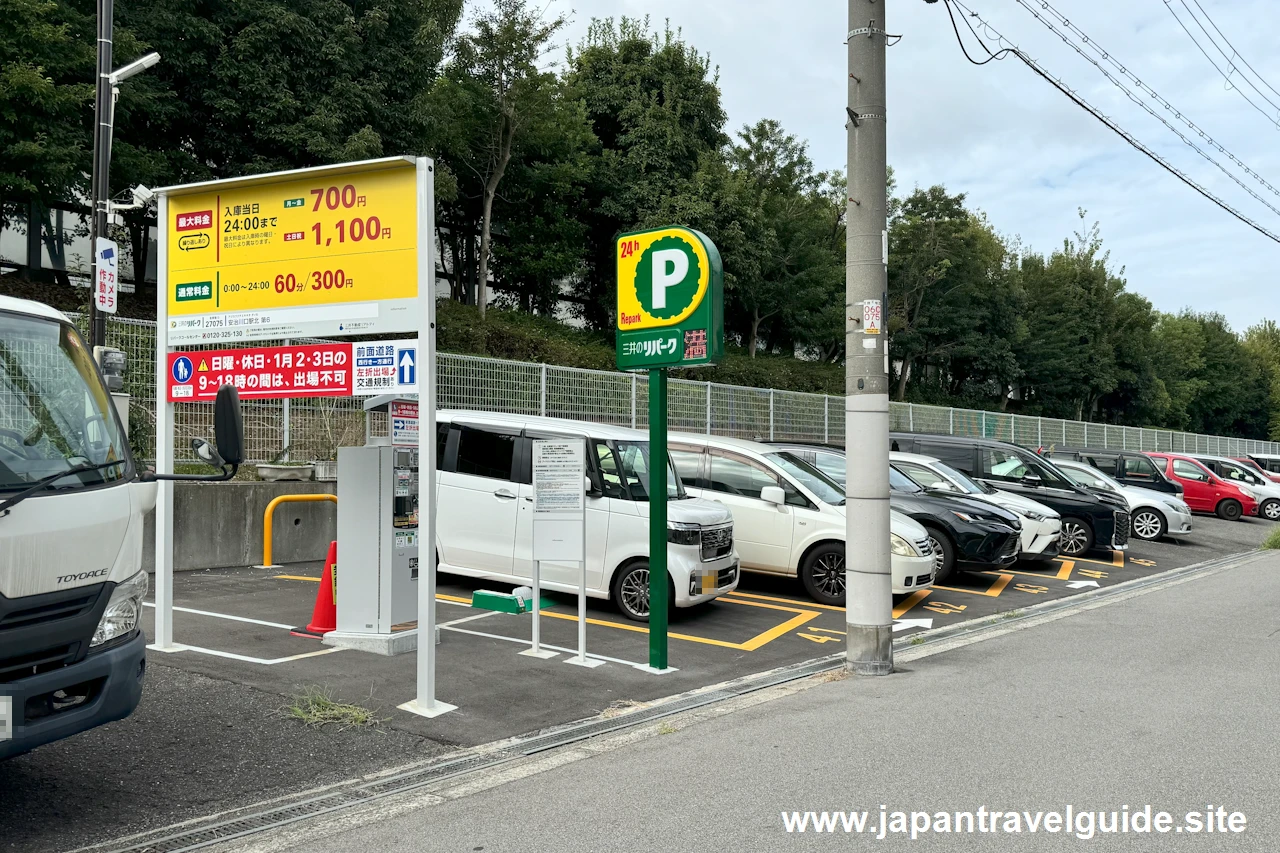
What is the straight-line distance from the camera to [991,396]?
183 ft

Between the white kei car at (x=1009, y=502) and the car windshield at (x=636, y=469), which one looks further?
the white kei car at (x=1009, y=502)

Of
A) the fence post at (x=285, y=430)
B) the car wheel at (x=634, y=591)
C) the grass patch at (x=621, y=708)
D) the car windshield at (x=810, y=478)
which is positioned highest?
the fence post at (x=285, y=430)

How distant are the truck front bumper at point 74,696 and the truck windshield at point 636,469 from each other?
5.38 m

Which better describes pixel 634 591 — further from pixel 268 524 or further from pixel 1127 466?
pixel 1127 466

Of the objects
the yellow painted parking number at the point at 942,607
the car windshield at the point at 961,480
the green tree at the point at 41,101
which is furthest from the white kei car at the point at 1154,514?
the green tree at the point at 41,101

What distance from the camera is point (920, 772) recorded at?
16.9 ft

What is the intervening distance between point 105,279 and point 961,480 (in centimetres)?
1138

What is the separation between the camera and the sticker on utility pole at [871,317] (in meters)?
7.97

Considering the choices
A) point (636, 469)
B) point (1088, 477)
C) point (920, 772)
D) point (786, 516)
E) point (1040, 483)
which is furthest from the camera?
point (1088, 477)

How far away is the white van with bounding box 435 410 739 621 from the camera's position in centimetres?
920

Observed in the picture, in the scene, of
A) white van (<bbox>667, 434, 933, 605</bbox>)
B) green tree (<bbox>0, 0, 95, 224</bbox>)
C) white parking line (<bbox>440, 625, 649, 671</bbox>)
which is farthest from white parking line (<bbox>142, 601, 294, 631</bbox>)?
green tree (<bbox>0, 0, 95, 224</bbox>)

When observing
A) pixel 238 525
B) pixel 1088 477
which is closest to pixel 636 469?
pixel 238 525

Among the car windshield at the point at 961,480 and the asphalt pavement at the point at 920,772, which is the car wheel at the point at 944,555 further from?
the asphalt pavement at the point at 920,772

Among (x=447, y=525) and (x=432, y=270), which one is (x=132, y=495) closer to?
(x=432, y=270)
